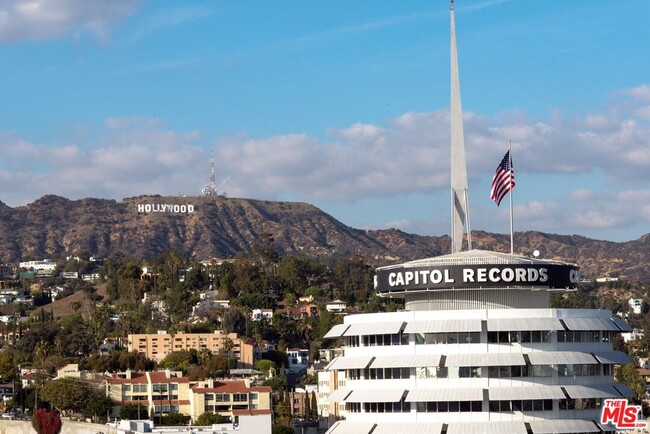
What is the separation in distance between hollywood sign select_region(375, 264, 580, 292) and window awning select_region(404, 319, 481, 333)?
331 centimetres

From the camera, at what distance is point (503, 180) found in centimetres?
12156

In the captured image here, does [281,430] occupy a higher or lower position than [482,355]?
lower

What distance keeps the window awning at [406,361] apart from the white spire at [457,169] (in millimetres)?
16320

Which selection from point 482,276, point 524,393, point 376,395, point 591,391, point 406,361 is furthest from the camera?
point 376,395

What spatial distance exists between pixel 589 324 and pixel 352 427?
22453 mm

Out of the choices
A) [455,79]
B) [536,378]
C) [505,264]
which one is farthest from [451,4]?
[536,378]

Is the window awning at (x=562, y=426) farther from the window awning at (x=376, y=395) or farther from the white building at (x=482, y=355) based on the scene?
the window awning at (x=376, y=395)

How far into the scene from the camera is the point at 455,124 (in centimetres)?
13312

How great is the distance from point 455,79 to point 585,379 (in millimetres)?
33504

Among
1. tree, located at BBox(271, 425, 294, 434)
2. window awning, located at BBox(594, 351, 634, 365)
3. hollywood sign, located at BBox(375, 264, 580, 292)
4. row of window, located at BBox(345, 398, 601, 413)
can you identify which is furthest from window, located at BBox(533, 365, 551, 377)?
tree, located at BBox(271, 425, 294, 434)

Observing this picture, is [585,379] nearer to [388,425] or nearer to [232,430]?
[388,425]

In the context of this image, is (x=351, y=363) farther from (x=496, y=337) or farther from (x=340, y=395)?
(x=496, y=337)

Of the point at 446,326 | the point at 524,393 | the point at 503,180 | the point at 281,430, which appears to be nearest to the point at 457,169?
the point at 503,180

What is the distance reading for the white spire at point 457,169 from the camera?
429 feet
